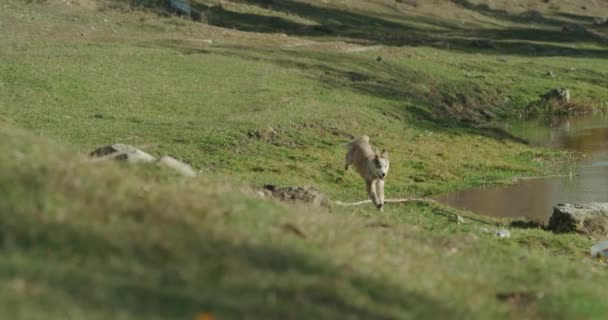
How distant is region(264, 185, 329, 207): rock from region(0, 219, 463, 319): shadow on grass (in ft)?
27.4

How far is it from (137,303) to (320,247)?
3.68 meters

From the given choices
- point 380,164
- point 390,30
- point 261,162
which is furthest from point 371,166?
point 390,30

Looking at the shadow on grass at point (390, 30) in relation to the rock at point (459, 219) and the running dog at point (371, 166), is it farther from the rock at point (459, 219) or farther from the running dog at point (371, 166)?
the rock at point (459, 219)

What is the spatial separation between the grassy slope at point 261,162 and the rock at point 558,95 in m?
1.06

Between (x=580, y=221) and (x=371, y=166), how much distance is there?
558 centimetres

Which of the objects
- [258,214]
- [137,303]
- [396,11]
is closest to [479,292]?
[258,214]

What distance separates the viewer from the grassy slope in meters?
10.6

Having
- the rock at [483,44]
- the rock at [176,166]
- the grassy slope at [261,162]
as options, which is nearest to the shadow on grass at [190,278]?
the grassy slope at [261,162]

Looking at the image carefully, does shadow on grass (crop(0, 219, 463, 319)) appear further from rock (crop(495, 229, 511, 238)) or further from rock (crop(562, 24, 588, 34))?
rock (crop(562, 24, 588, 34))

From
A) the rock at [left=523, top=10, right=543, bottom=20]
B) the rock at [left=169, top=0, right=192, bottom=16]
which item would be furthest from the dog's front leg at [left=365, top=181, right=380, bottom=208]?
the rock at [left=523, top=10, right=543, bottom=20]

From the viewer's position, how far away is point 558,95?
198 ft

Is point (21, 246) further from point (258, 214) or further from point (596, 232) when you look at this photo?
point (596, 232)

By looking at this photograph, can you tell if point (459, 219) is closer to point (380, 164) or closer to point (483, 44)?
point (380, 164)

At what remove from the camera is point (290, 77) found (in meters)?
49.3
